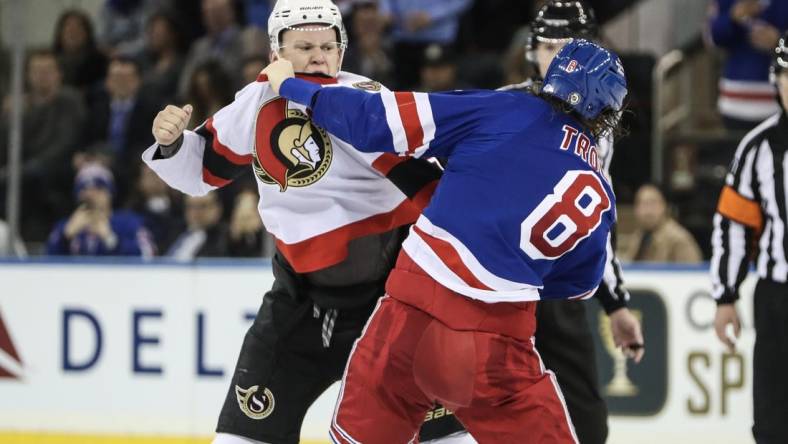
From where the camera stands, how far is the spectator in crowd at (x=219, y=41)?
773cm

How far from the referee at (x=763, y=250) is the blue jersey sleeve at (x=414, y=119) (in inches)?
52.1

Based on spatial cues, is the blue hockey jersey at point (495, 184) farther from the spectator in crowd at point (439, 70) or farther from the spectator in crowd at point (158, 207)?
the spectator in crowd at point (439, 70)

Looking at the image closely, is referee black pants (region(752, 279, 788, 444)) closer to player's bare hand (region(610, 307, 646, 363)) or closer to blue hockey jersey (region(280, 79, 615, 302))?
player's bare hand (region(610, 307, 646, 363))

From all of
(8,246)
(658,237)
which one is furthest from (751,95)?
(8,246)

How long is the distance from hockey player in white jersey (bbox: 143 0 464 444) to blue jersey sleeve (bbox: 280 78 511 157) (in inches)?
7.4

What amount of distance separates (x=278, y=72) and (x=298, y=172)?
0.24 metres

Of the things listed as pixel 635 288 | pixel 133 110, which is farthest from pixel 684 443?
pixel 133 110

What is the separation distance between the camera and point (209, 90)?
7.16 meters

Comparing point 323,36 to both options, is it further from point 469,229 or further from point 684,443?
point 684,443

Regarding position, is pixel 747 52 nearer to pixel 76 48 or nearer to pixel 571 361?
pixel 571 361

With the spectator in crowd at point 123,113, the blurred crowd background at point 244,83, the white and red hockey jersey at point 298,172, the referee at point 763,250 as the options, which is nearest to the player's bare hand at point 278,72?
the white and red hockey jersey at point 298,172

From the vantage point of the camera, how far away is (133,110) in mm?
7582

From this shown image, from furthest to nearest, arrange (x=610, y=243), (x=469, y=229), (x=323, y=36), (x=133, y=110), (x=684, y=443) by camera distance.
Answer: (x=133, y=110) < (x=684, y=443) < (x=610, y=243) < (x=323, y=36) < (x=469, y=229)

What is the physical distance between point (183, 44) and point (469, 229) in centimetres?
569
